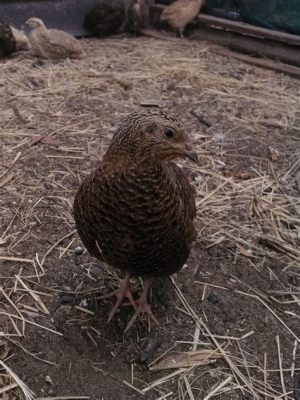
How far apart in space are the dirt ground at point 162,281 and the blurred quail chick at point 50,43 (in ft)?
2.64

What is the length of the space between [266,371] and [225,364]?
0.20 m

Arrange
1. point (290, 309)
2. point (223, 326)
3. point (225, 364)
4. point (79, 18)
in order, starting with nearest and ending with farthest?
1. point (225, 364)
2. point (223, 326)
3. point (290, 309)
4. point (79, 18)

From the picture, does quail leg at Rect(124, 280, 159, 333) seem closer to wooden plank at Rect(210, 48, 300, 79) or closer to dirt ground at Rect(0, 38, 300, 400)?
dirt ground at Rect(0, 38, 300, 400)

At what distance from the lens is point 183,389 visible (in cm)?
223

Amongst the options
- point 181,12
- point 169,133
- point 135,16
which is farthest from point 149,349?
point 135,16

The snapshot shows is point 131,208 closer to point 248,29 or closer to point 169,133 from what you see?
point 169,133

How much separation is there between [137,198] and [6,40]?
464cm

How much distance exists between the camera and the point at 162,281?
2844 millimetres

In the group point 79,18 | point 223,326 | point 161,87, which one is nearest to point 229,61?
point 161,87

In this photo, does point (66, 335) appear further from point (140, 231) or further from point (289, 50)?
point (289, 50)

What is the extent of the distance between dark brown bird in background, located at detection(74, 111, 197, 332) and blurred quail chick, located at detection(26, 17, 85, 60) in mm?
4306

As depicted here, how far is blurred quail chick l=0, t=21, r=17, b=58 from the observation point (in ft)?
19.2

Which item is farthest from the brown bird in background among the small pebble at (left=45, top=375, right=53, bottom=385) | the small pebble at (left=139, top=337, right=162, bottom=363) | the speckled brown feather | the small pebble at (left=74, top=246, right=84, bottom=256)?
the small pebble at (left=45, top=375, right=53, bottom=385)

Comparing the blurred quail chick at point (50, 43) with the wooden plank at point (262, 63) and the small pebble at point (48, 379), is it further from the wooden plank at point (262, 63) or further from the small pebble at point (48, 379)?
the small pebble at point (48, 379)
